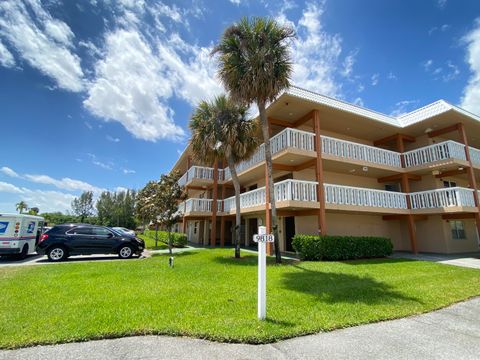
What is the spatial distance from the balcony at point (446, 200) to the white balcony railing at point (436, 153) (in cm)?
209

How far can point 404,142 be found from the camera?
64.0ft

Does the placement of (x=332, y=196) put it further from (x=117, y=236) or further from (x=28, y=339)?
(x=28, y=339)

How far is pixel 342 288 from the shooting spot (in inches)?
287

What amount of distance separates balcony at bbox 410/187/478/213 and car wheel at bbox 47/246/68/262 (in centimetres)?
2061

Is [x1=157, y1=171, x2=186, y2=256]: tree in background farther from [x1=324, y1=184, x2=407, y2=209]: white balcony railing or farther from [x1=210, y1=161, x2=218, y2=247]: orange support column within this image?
[x1=324, y1=184, x2=407, y2=209]: white balcony railing

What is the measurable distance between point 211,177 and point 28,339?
18.2m

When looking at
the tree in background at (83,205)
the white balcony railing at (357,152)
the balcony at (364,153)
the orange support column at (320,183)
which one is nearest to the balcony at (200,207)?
the balcony at (364,153)

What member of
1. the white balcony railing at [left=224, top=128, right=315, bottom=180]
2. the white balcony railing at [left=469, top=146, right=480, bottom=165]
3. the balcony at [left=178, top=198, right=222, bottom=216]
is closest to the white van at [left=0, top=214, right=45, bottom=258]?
the balcony at [left=178, top=198, right=222, bottom=216]

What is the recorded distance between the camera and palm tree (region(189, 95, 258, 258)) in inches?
544

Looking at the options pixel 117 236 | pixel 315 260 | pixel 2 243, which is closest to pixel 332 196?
pixel 315 260

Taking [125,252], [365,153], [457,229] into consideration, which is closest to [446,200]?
[457,229]

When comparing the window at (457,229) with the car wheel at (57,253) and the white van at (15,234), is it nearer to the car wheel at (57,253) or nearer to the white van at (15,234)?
the car wheel at (57,253)

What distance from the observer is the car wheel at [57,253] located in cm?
1299

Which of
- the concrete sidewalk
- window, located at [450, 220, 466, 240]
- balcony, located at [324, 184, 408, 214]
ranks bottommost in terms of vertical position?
the concrete sidewalk
